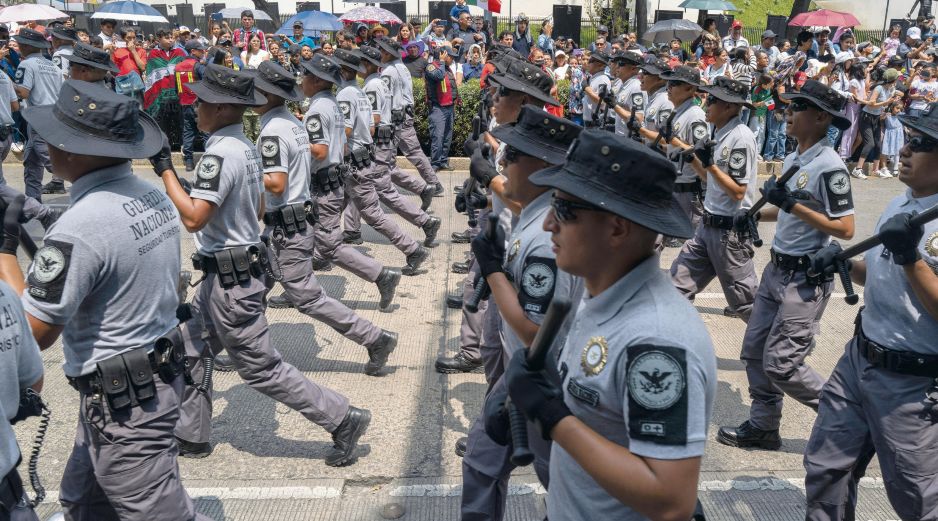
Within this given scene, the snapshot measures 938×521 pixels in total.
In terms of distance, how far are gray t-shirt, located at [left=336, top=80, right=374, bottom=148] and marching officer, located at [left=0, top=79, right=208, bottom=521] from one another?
506 centimetres

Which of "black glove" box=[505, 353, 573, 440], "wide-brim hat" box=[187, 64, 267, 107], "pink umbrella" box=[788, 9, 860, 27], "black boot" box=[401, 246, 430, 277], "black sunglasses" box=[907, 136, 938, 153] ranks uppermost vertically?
"wide-brim hat" box=[187, 64, 267, 107]

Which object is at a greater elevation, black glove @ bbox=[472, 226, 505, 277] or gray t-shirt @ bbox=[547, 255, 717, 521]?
gray t-shirt @ bbox=[547, 255, 717, 521]

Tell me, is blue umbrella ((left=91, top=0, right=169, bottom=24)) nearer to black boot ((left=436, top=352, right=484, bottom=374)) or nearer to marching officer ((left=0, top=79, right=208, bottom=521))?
black boot ((left=436, top=352, right=484, bottom=374))

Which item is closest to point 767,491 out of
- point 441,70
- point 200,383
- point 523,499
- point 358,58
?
point 523,499

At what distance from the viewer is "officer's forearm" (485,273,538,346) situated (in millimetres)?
3297

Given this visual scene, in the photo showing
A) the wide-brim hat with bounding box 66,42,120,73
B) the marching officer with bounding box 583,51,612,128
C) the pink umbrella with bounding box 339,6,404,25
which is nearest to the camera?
the wide-brim hat with bounding box 66,42,120,73

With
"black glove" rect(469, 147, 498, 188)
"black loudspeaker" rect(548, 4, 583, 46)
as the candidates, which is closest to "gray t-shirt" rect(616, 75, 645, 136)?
"black glove" rect(469, 147, 498, 188)

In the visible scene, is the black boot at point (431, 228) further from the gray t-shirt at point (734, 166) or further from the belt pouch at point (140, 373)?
the belt pouch at point (140, 373)

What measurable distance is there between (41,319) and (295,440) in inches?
93.3

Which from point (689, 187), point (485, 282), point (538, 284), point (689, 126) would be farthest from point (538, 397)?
point (689, 126)

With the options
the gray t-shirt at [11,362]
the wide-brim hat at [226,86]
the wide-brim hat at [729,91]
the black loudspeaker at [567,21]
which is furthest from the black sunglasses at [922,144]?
the black loudspeaker at [567,21]

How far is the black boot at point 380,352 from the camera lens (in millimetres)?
6008

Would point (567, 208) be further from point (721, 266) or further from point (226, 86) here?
point (721, 266)

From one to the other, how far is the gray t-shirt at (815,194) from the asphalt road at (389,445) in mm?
1315
